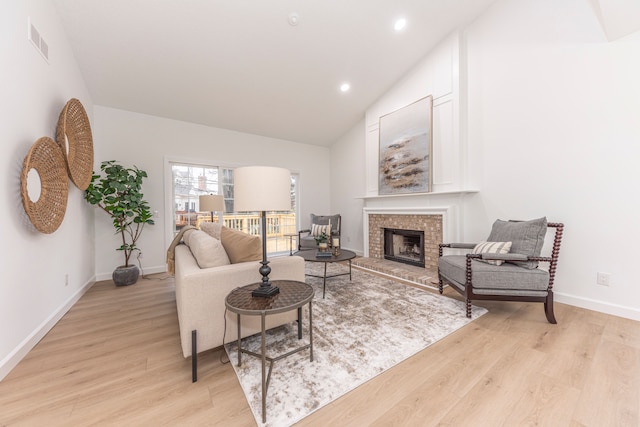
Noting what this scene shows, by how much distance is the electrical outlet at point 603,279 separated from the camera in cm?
240

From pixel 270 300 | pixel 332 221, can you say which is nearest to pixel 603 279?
pixel 270 300

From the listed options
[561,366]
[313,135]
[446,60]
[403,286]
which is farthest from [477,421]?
[313,135]

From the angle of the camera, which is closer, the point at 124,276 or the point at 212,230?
the point at 212,230

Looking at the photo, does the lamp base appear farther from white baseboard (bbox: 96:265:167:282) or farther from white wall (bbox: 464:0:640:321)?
white baseboard (bbox: 96:265:167:282)

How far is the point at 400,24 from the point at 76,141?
403 cm

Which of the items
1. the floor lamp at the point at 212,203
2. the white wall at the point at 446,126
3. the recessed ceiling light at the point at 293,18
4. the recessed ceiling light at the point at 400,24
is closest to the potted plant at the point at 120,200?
the floor lamp at the point at 212,203

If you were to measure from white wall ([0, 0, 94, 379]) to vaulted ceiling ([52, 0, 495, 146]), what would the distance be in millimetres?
471

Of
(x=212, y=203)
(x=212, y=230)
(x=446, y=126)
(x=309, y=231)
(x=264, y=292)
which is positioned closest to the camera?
(x=264, y=292)

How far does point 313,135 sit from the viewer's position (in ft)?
17.7

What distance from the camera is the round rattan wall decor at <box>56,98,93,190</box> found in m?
2.35

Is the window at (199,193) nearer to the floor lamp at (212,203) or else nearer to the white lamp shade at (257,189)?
the floor lamp at (212,203)

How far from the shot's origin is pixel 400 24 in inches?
122

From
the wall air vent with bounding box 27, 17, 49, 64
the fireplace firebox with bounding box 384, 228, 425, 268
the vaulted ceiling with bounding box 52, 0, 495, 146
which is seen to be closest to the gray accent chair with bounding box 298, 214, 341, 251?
the fireplace firebox with bounding box 384, 228, 425, 268

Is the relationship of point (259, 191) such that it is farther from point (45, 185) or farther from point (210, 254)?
point (45, 185)
